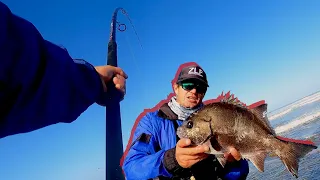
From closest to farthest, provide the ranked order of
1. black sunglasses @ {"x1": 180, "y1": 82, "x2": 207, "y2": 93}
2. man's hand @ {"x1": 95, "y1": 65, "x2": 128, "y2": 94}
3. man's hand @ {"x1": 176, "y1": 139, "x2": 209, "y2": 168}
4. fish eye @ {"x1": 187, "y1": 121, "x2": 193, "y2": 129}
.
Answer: man's hand @ {"x1": 95, "y1": 65, "x2": 128, "y2": 94}
man's hand @ {"x1": 176, "y1": 139, "x2": 209, "y2": 168}
fish eye @ {"x1": 187, "y1": 121, "x2": 193, "y2": 129}
black sunglasses @ {"x1": 180, "y1": 82, "x2": 207, "y2": 93}

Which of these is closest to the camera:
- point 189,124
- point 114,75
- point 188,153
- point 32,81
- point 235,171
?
point 32,81

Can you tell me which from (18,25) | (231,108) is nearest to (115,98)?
(18,25)

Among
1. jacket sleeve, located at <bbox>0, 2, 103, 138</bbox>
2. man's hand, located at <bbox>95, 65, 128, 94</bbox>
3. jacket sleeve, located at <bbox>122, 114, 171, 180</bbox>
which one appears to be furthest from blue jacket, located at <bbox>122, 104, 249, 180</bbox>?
jacket sleeve, located at <bbox>0, 2, 103, 138</bbox>

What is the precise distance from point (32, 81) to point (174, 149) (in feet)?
8.69

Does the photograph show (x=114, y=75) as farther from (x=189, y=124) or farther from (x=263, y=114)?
(x=263, y=114)

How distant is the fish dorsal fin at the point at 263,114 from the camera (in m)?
3.33

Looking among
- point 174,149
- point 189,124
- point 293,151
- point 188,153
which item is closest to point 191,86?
point 189,124

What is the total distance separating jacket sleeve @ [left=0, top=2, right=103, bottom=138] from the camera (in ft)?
2.52

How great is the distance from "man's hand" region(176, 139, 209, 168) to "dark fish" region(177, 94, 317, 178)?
24cm

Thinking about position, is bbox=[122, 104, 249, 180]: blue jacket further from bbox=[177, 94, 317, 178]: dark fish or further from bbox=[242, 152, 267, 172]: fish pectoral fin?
bbox=[242, 152, 267, 172]: fish pectoral fin

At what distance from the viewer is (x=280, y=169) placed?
1075 cm

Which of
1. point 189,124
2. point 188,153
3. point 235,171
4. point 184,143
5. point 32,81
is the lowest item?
point 235,171

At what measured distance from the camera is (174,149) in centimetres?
330

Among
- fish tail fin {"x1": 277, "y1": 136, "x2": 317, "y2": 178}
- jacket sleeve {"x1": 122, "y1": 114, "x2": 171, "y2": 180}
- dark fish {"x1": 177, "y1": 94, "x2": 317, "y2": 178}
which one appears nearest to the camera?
fish tail fin {"x1": 277, "y1": 136, "x2": 317, "y2": 178}
